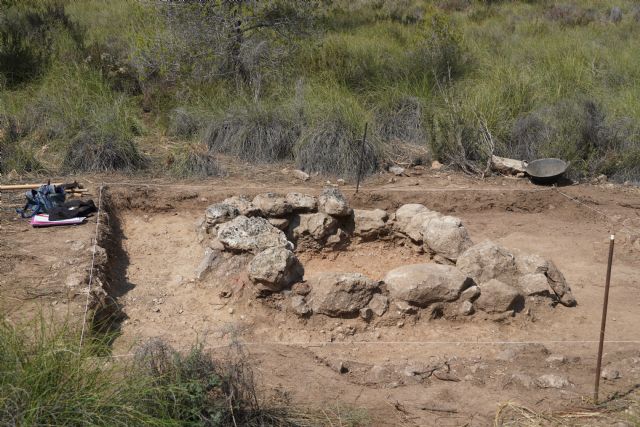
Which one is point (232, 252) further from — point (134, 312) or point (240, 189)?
point (240, 189)

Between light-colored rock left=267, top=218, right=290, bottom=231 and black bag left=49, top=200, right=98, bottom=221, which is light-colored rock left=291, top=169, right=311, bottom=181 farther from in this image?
black bag left=49, top=200, right=98, bottom=221

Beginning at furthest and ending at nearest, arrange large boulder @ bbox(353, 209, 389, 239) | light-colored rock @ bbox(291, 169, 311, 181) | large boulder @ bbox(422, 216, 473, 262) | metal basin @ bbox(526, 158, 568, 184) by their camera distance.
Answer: metal basin @ bbox(526, 158, 568, 184), light-colored rock @ bbox(291, 169, 311, 181), large boulder @ bbox(353, 209, 389, 239), large boulder @ bbox(422, 216, 473, 262)

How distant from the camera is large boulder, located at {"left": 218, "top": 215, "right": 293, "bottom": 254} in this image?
19.0 feet

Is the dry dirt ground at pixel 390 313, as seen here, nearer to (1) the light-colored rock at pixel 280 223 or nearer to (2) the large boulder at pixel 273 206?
(1) the light-colored rock at pixel 280 223

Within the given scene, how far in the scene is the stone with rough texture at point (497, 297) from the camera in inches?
208

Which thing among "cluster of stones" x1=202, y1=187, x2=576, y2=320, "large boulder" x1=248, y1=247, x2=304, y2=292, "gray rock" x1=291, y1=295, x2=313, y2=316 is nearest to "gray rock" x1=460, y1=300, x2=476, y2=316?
"cluster of stones" x1=202, y1=187, x2=576, y2=320

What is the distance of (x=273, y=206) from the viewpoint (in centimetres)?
639

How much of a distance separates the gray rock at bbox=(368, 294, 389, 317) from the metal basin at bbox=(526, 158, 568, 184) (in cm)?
363

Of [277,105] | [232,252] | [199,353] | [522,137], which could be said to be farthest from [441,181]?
Result: [199,353]

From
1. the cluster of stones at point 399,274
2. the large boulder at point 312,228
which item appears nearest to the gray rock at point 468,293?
the cluster of stones at point 399,274

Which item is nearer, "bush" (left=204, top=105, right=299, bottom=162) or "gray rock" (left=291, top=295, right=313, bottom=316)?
"gray rock" (left=291, top=295, right=313, bottom=316)

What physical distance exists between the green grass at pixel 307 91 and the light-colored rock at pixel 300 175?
0.19 m

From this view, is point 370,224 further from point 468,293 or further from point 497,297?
point 497,297

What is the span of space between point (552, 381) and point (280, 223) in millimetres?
2964
